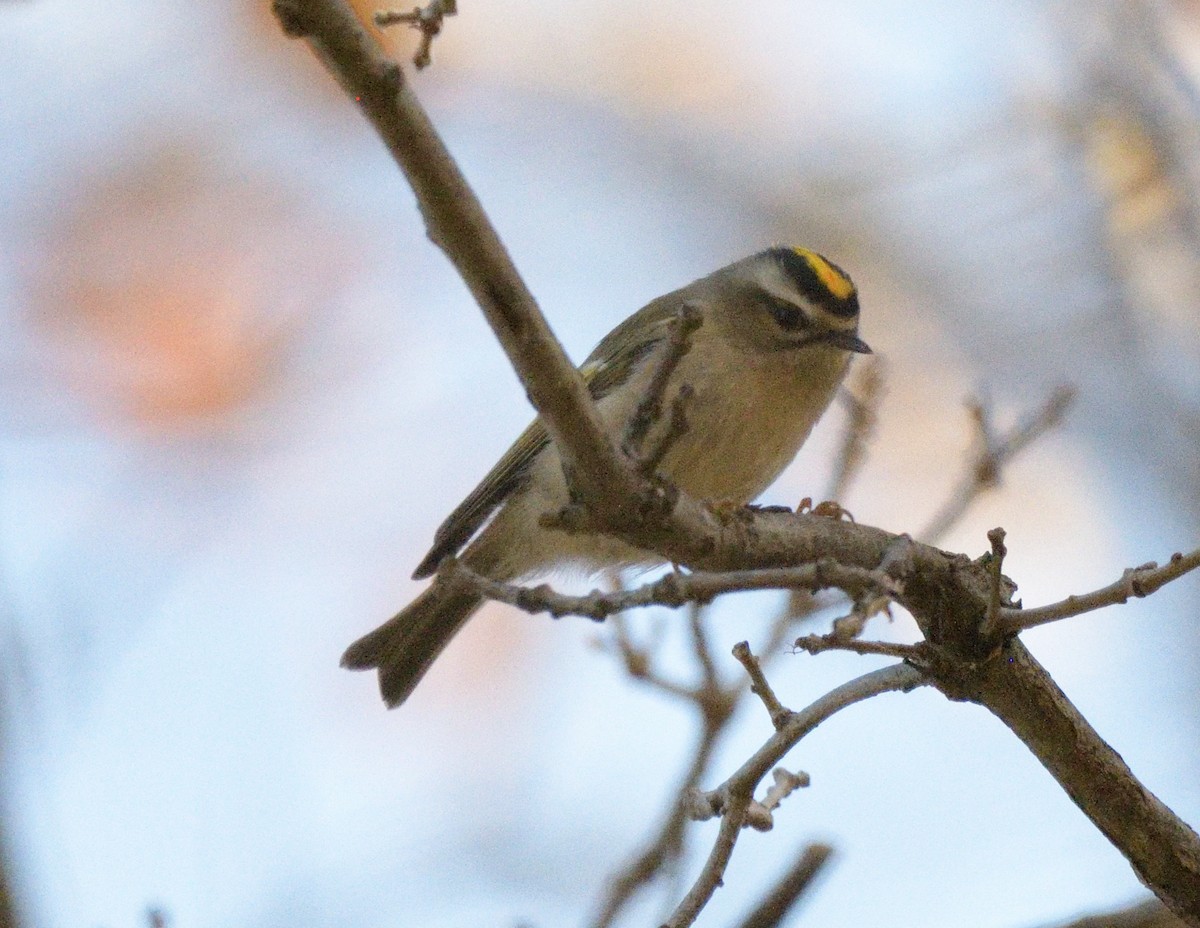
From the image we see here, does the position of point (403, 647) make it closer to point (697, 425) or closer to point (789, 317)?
point (697, 425)

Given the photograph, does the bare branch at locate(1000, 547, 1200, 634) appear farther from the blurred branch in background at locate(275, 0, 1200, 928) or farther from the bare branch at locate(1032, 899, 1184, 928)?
the bare branch at locate(1032, 899, 1184, 928)

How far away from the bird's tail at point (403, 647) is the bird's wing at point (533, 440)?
28 centimetres

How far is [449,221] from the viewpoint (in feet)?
5.50

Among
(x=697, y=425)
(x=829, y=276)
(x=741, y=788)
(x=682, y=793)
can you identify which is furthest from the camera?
(x=829, y=276)

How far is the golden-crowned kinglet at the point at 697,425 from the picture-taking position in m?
3.30

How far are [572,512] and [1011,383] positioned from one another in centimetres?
313

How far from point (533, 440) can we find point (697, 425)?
0.38m

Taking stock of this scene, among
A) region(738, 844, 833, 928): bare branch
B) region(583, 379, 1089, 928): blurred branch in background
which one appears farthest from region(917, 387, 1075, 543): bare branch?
region(738, 844, 833, 928): bare branch

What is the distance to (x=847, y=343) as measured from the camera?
359 cm

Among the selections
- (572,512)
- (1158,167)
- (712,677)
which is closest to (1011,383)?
(1158,167)

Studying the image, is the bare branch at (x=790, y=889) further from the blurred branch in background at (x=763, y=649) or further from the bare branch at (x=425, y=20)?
the bare branch at (x=425, y=20)

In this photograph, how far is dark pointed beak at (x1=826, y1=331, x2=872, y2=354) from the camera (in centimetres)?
358

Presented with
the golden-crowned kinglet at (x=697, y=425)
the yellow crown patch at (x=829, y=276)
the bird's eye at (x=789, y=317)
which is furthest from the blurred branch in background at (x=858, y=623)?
the yellow crown patch at (x=829, y=276)

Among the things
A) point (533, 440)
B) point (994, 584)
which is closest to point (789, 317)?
point (533, 440)
